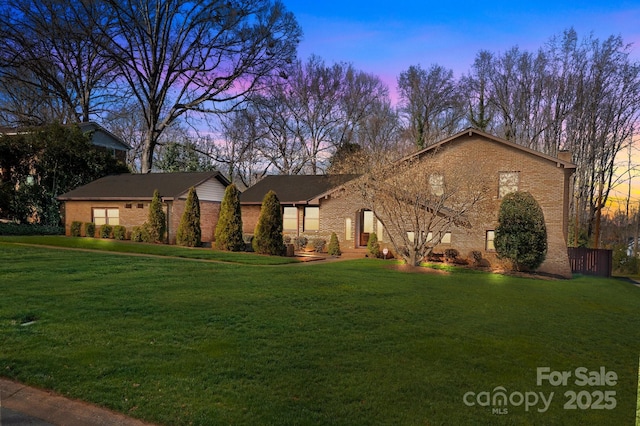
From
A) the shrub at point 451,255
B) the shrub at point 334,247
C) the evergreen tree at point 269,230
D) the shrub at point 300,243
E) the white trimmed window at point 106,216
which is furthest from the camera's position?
the white trimmed window at point 106,216

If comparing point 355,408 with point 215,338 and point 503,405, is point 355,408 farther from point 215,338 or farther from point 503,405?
point 215,338

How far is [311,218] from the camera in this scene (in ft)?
91.8

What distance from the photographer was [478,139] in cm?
2406

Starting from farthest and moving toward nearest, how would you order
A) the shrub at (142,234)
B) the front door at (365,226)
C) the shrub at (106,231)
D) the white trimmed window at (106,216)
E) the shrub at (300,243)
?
the front door at (365,226) → the white trimmed window at (106,216) → the shrub at (300,243) → the shrub at (106,231) → the shrub at (142,234)

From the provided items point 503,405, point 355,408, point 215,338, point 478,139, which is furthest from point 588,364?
point 478,139

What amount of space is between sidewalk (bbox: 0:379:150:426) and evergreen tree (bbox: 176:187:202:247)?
1890cm

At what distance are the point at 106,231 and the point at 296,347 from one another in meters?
22.9

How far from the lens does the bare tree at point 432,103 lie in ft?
141

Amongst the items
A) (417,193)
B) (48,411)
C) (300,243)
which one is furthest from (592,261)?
(48,411)

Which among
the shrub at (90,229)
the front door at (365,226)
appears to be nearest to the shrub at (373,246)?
the front door at (365,226)

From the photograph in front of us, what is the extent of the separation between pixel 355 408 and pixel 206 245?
72.6 ft

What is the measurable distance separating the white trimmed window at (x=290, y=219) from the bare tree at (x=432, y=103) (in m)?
19.2

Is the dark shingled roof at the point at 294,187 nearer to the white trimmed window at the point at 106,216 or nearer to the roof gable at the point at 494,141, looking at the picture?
the roof gable at the point at 494,141

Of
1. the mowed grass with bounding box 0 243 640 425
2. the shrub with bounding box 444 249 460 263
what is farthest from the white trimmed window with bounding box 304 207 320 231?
the mowed grass with bounding box 0 243 640 425
